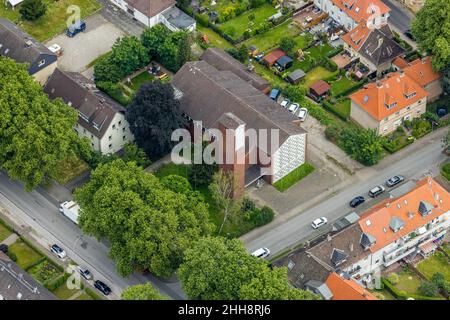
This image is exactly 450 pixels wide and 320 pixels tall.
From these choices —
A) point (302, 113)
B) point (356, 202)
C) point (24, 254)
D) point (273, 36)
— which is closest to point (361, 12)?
point (273, 36)

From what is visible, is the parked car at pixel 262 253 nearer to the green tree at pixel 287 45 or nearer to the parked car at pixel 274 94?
the parked car at pixel 274 94

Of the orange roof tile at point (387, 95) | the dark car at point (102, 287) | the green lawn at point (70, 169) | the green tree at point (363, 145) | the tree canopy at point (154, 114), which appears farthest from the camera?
the orange roof tile at point (387, 95)

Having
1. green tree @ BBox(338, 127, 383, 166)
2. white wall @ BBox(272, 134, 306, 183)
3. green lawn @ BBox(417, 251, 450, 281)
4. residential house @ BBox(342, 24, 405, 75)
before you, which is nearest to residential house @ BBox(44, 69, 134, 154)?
white wall @ BBox(272, 134, 306, 183)

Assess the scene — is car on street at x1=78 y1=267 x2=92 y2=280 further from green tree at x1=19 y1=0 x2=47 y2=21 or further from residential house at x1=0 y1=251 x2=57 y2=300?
green tree at x1=19 y1=0 x2=47 y2=21

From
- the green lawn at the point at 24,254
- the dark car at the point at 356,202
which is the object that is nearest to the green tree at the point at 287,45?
the dark car at the point at 356,202

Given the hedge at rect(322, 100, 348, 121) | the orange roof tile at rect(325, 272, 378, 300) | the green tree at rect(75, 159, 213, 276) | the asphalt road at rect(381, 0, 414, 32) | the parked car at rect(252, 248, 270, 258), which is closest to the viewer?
the orange roof tile at rect(325, 272, 378, 300)

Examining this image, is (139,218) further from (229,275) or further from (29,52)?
(29,52)
